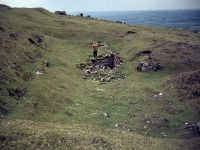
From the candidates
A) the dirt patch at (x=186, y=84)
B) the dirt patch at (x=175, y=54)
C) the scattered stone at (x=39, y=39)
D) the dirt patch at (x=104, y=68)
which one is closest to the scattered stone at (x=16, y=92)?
the dirt patch at (x=104, y=68)

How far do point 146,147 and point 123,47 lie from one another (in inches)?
1477

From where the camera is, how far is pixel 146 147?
27.2 meters

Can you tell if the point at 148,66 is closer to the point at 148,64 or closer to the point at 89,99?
the point at 148,64

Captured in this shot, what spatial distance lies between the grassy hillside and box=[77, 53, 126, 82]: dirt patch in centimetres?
116

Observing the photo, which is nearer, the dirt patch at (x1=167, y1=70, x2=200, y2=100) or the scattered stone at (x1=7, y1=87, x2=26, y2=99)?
the scattered stone at (x1=7, y1=87, x2=26, y2=99)

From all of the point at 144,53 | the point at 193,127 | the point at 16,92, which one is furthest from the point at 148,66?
the point at 16,92

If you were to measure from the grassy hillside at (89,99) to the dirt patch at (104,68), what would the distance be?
3.82ft

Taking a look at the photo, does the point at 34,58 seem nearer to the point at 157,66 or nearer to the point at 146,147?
the point at 157,66

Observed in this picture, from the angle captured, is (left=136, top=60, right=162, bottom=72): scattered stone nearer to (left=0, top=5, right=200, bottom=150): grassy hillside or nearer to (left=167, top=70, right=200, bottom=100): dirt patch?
(left=0, top=5, right=200, bottom=150): grassy hillside

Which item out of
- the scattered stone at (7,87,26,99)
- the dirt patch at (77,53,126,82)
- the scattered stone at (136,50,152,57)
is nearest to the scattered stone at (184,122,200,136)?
the scattered stone at (7,87,26,99)

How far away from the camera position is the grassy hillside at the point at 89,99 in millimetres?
26312

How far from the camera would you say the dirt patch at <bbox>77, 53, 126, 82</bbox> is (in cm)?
4903

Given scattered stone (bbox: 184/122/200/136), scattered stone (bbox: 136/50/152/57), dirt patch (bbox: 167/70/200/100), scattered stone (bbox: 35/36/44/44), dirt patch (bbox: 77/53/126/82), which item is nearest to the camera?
scattered stone (bbox: 184/122/200/136)

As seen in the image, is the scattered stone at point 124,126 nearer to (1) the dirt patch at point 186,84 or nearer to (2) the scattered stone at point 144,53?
(1) the dirt patch at point 186,84
